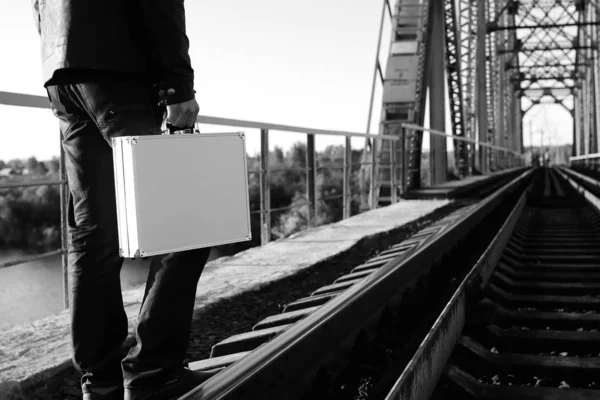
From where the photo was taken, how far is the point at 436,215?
9.17 m

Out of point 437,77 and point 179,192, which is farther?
point 437,77

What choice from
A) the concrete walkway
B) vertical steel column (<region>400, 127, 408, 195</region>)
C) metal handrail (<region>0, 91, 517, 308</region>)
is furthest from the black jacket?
vertical steel column (<region>400, 127, 408, 195</region>)

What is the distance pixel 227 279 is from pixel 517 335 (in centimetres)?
190

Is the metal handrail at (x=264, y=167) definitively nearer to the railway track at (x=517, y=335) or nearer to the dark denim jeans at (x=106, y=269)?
the dark denim jeans at (x=106, y=269)

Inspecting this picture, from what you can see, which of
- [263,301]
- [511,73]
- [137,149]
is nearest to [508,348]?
[263,301]

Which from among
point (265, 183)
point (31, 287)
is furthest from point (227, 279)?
point (265, 183)

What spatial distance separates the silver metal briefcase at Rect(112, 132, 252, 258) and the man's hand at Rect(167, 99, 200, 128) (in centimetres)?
10

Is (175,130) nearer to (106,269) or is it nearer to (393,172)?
(106,269)

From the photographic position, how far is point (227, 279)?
4379 millimetres

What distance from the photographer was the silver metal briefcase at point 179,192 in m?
1.61

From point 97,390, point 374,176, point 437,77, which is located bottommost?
point 97,390

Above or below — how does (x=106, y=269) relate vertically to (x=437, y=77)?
below

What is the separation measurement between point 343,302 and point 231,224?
79cm

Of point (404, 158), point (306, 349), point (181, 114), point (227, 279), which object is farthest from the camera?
point (404, 158)
